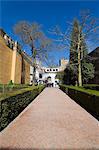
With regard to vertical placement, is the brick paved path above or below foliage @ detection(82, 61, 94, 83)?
below

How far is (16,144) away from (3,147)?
359 millimetres

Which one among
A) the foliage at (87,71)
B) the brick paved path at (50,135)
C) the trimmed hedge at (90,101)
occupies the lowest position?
the brick paved path at (50,135)

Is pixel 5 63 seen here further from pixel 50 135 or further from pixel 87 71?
pixel 50 135

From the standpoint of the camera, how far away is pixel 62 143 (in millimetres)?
5691

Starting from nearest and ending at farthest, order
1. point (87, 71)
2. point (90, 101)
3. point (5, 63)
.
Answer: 1. point (90, 101)
2. point (5, 63)
3. point (87, 71)

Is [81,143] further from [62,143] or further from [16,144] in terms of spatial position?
[16,144]

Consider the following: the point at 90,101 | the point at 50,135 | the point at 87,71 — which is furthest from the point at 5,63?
the point at 50,135

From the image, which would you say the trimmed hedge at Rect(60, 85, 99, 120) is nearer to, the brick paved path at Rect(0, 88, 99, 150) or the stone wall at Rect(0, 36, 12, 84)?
the brick paved path at Rect(0, 88, 99, 150)

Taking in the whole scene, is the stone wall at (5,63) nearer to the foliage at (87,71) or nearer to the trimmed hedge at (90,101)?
the foliage at (87,71)

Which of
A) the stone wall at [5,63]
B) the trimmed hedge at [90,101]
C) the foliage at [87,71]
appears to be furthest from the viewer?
the foliage at [87,71]

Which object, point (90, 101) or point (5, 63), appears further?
point (5, 63)

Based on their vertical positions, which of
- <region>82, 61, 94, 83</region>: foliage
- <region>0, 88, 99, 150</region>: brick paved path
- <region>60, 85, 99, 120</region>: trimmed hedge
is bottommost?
<region>0, 88, 99, 150</region>: brick paved path

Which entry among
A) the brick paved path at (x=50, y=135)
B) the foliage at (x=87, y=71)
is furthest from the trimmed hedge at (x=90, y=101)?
the foliage at (x=87, y=71)

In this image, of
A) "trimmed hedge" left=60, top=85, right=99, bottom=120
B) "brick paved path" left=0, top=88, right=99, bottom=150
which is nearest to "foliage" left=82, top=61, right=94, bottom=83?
"trimmed hedge" left=60, top=85, right=99, bottom=120
